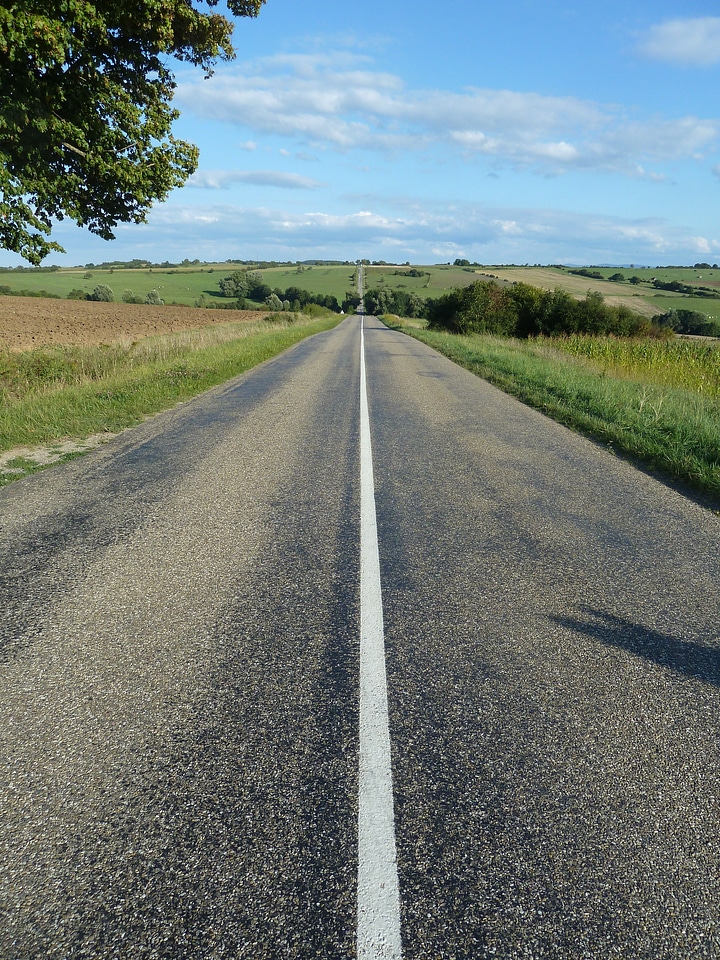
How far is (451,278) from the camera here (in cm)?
12294

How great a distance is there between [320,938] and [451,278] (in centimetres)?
13040

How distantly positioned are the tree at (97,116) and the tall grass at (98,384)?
2763mm

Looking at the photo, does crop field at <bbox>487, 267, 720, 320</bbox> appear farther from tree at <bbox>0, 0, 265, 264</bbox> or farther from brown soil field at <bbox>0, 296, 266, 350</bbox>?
tree at <bbox>0, 0, 265, 264</bbox>

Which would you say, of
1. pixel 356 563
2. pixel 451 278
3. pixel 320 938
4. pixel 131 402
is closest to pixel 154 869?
pixel 320 938

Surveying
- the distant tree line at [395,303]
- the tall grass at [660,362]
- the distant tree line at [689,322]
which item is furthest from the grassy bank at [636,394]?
the distant tree line at [395,303]

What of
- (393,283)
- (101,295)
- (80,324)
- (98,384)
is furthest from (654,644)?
(393,283)

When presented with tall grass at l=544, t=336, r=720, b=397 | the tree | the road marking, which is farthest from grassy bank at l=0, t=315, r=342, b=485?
tall grass at l=544, t=336, r=720, b=397

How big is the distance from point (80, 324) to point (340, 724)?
40.0 meters

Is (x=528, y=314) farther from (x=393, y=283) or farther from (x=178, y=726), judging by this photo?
(x=393, y=283)

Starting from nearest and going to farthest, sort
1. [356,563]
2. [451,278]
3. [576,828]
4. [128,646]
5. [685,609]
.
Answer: [576,828], [128,646], [685,609], [356,563], [451,278]

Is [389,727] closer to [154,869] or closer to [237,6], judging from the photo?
[154,869]

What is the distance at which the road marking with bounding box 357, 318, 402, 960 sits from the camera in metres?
1.88

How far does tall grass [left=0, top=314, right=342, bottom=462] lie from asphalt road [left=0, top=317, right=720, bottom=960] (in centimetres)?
337

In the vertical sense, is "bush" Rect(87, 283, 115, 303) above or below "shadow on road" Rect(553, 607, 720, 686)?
above
